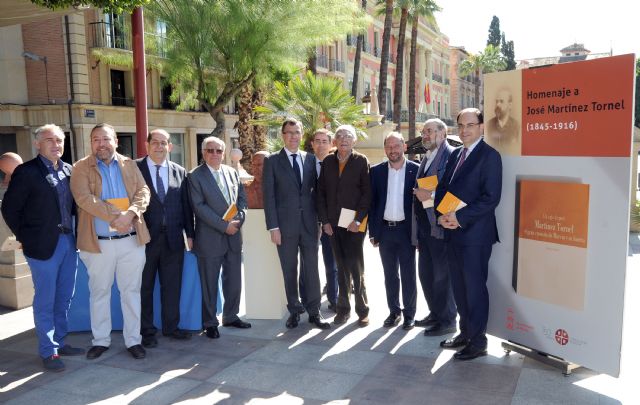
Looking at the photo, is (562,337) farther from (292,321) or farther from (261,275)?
(261,275)

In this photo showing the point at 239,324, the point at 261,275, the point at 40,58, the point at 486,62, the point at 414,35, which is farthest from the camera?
the point at 486,62

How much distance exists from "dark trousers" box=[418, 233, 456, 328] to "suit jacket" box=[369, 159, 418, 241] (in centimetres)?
25

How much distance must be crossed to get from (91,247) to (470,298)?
3.04 metres

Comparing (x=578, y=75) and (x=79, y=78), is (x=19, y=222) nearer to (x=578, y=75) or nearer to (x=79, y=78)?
(x=578, y=75)

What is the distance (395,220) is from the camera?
5.17 meters

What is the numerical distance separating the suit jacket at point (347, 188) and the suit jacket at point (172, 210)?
1.26 meters

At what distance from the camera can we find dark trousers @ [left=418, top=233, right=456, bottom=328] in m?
5.01

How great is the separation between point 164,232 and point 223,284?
829 millimetres

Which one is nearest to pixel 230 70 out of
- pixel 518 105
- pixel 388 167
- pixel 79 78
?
pixel 79 78

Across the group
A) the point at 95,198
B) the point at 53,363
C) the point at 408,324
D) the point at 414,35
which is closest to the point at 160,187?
the point at 95,198

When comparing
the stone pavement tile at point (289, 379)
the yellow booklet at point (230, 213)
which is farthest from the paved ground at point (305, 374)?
the yellow booklet at point (230, 213)

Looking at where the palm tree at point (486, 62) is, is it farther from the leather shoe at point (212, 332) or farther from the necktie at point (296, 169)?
the leather shoe at point (212, 332)

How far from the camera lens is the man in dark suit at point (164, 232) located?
4918 mm

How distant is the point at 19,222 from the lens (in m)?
4.42
